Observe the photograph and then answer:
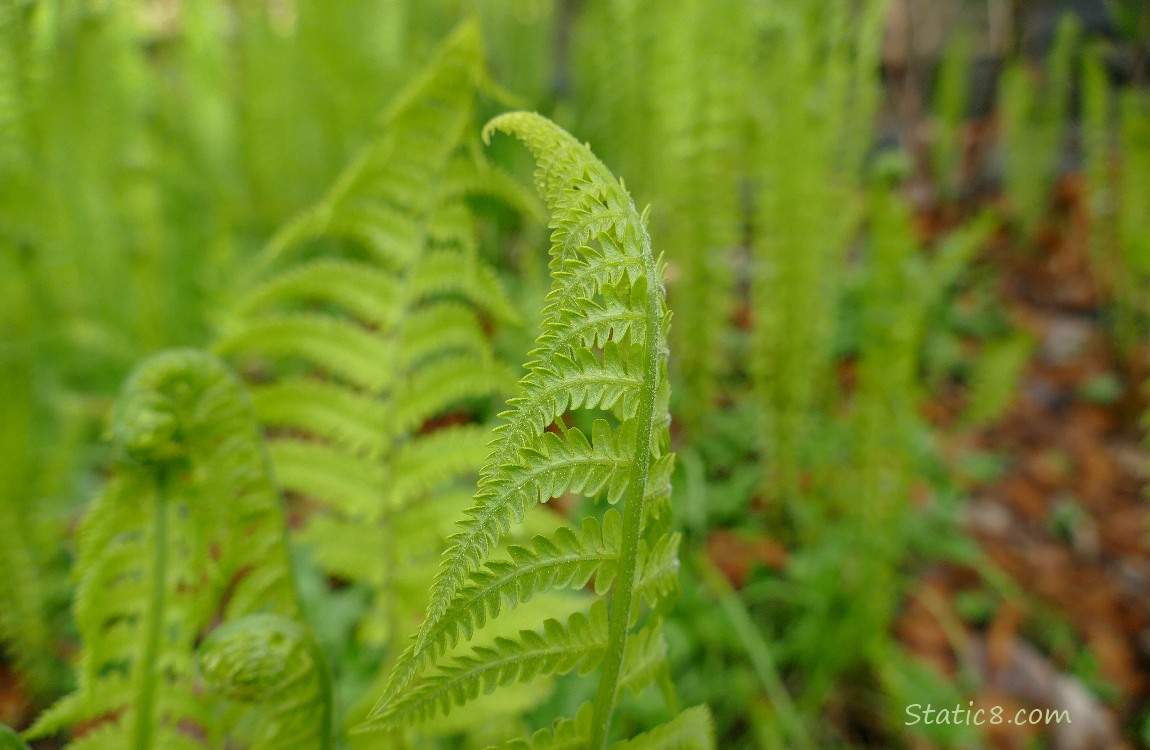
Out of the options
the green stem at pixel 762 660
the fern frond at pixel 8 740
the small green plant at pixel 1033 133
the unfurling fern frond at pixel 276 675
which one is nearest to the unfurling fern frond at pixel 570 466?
the unfurling fern frond at pixel 276 675

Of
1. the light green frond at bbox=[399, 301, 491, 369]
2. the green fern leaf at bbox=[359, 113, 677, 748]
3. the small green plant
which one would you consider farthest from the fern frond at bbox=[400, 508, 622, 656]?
the small green plant

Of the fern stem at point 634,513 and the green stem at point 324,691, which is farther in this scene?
the green stem at point 324,691

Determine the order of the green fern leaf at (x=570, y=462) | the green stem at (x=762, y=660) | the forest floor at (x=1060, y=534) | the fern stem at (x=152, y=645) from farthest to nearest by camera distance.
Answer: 1. the forest floor at (x=1060, y=534)
2. the green stem at (x=762, y=660)
3. the fern stem at (x=152, y=645)
4. the green fern leaf at (x=570, y=462)

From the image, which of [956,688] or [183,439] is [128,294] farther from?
[956,688]

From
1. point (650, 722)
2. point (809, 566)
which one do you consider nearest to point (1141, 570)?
point (809, 566)

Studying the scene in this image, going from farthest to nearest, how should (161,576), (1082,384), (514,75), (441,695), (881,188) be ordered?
1. (1082,384)
2. (514,75)
3. (881,188)
4. (161,576)
5. (441,695)

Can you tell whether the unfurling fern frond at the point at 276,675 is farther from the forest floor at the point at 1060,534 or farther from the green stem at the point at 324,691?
the forest floor at the point at 1060,534

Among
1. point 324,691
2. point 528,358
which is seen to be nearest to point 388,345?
point 528,358
